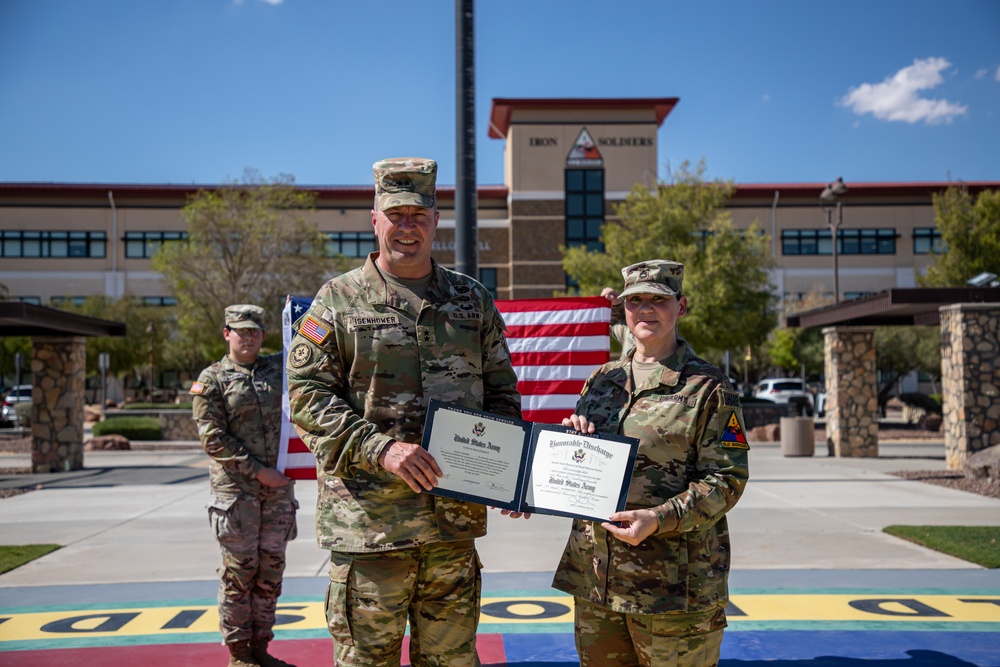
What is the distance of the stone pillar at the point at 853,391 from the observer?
20172 mm

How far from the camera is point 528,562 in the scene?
8.40m

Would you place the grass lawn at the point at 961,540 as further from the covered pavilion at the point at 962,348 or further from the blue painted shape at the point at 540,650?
the covered pavilion at the point at 962,348

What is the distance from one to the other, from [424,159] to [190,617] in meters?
4.40

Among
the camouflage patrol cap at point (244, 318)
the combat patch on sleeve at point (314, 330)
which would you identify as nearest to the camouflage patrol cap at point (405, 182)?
the combat patch on sleeve at point (314, 330)

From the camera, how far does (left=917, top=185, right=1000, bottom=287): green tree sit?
3089 centimetres

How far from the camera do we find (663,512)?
3246 mm

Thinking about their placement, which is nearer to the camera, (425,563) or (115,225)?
(425,563)

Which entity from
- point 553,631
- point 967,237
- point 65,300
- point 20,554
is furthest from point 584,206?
point 553,631

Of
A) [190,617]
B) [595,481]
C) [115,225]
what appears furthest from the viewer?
[115,225]

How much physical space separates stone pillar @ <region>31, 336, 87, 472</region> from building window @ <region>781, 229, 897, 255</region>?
41.7 m

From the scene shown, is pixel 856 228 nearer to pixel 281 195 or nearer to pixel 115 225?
pixel 281 195

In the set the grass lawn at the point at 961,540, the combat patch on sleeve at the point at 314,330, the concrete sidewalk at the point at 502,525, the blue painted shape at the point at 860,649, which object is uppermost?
the combat patch on sleeve at the point at 314,330

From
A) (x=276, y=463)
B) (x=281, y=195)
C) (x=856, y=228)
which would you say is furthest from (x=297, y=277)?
(x=856, y=228)

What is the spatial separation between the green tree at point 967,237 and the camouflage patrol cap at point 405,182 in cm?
3166
